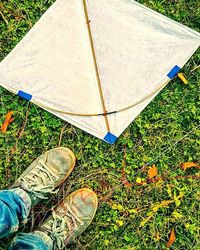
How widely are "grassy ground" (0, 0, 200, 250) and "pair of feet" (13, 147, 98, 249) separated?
5cm

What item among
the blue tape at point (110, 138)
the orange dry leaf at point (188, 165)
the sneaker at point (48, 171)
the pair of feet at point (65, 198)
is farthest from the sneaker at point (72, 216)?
the orange dry leaf at point (188, 165)

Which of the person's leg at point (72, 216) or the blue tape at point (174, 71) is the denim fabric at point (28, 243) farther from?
the blue tape at point (174, 71)

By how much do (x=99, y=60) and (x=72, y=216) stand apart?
2.71ft

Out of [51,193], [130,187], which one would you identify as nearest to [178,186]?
[130,187]

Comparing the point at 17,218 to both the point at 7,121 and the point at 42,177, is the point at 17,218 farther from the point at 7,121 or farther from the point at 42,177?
the point at 7,121

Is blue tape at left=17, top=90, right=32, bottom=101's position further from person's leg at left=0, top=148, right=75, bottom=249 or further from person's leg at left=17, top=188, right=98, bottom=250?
A: person's leg at left=17, top=188, right=98, bottom=250

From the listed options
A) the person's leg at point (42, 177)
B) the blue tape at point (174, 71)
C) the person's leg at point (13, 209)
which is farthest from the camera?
the blue tape at point (174, 71)

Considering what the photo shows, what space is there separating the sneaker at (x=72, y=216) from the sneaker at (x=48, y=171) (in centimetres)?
10

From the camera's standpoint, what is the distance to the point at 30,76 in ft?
7.54

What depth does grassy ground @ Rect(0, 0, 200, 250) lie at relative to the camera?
2.21 meters

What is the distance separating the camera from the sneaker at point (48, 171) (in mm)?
2201

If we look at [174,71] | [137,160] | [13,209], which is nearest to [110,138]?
[137,160]

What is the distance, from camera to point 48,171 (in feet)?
7.31

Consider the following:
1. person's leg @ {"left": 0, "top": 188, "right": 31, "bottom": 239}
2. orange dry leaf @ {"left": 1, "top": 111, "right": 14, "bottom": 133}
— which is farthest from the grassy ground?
person's leg @ {"left": 0, "top": 188, "right": 31, "bottom": 239}
